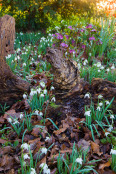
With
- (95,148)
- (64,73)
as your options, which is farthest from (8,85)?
(95,148)

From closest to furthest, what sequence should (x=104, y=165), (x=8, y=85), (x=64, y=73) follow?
1. (x=104, y=165)
2. (x=64, y=73)
3. (x=8, y=85)

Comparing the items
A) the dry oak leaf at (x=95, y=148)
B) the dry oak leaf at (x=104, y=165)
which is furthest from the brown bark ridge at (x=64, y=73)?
the dry oak leaf at (x=104, y=165)

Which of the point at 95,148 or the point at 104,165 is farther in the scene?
the point at 95,148

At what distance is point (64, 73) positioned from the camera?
2547 mm

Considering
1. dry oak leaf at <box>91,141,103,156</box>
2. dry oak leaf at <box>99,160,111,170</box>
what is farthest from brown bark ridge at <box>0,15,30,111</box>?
dry oak leaf at <box>99,160,111,170</box>

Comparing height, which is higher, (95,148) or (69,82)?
(69,82)

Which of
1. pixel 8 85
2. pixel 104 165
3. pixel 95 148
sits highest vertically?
pixel 8 85

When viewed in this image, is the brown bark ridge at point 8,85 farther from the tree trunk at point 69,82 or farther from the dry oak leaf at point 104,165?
the dry oak leaf at point 104,165

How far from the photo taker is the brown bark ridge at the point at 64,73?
2.53m

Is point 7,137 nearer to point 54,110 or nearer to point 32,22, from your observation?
point 54,110

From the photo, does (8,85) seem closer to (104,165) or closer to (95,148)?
(95,148)

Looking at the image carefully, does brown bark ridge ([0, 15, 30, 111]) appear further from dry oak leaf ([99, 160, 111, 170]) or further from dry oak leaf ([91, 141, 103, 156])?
dry oak leaf ([99, 160, 111, 170])

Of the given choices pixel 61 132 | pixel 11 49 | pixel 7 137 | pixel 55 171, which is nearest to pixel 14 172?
pixel 55 171

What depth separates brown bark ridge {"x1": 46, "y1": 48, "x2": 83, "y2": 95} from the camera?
2.53m
